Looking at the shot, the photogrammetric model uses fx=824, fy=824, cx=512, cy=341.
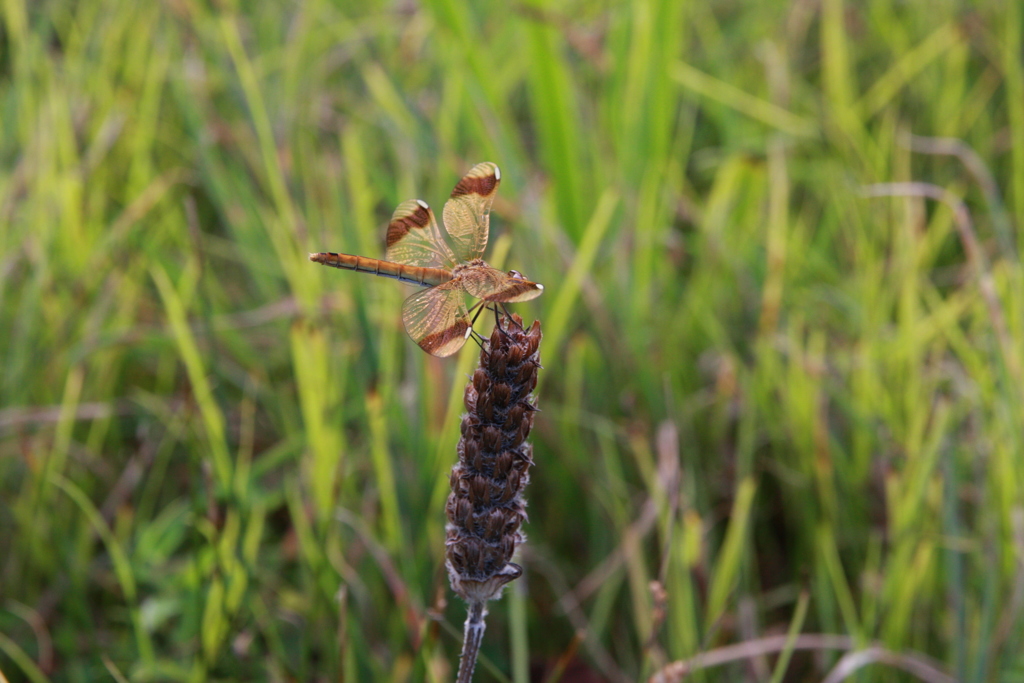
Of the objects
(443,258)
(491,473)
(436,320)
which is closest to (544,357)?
(443,258)

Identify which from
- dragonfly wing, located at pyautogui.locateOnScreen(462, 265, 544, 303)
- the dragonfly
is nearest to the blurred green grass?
the dragonfly

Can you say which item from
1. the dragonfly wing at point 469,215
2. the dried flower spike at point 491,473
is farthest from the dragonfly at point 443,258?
the dried flower spike at point 491,473

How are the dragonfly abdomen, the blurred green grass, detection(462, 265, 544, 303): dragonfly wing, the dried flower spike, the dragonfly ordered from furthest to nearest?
the blurred green grass → the dragonfly abdomen → the dragonfly → detection(462, 265, 544, 303): dragonfly wing → the dried flower spike

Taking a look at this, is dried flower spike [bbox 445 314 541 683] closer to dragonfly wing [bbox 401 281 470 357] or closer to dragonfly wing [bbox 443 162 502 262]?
dragonfly wing [bbox 401 281 470 357]

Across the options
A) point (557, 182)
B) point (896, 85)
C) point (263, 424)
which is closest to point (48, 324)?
point (263, 424)

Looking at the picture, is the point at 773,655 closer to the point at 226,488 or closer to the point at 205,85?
the point at 226,488

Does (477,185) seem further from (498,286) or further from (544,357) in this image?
(544,357)

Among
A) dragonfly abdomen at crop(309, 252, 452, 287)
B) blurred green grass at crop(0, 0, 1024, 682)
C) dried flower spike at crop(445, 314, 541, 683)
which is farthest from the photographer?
blurred green grass at crop(0, 0, 1024, 682)

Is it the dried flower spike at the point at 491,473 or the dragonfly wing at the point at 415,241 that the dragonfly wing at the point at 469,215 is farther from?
the dried flower spike at the point at 491,473
